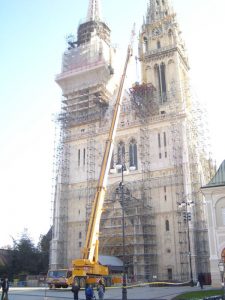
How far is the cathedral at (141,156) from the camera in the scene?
4616cm

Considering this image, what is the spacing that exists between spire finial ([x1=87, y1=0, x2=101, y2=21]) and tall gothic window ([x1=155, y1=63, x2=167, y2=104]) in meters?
19.6

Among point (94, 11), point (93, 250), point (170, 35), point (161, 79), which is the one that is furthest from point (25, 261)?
point (94, 11)

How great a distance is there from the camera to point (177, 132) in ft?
166

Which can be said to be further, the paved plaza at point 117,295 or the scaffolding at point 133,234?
the scaffolding at point 133,234

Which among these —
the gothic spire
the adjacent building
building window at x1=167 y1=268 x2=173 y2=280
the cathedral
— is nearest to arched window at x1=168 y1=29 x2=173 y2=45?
the cathedral

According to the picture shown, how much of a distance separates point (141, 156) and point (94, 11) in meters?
34.9

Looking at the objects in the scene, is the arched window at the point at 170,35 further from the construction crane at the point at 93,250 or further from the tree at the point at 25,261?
the tree at the point at 25,261

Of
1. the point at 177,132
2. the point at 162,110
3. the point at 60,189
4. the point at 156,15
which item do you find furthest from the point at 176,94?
the point at 60,189

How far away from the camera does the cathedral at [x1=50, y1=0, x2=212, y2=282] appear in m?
46.2

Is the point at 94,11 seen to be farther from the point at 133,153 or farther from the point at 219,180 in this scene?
the point at 219,180

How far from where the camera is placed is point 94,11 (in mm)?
71312

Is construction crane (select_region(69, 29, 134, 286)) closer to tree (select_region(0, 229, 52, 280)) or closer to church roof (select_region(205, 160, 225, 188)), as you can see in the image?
church roof (select_region(205, 160, 225, 188))

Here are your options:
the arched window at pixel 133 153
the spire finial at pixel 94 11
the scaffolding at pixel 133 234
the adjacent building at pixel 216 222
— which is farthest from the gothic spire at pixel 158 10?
the adjacent building at pixel 216 222

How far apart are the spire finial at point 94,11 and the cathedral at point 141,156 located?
2.16 meters
